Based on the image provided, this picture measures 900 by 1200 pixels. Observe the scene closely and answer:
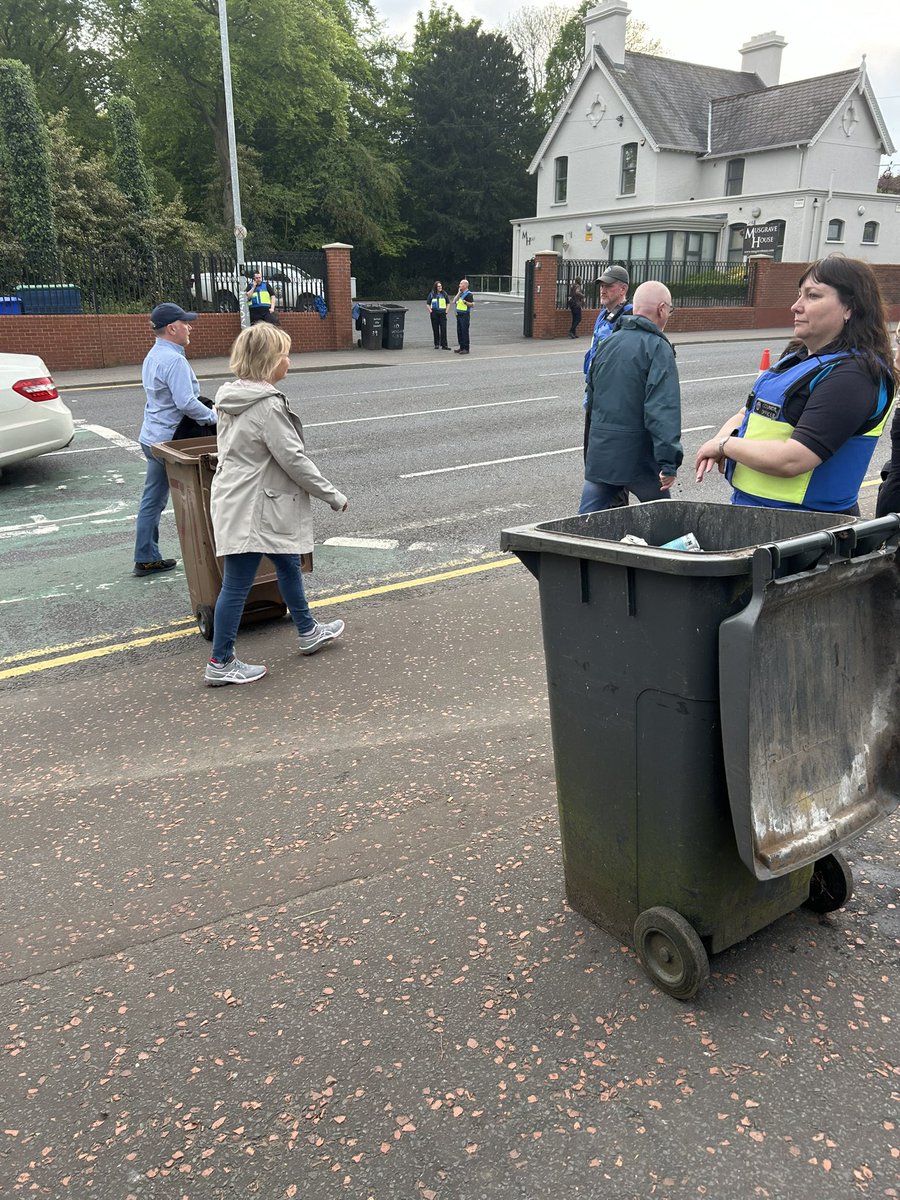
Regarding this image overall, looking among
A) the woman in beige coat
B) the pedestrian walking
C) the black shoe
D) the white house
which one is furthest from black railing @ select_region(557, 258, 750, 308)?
the woman in beige coat

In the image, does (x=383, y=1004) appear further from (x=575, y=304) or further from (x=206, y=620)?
(x=575, y=304)

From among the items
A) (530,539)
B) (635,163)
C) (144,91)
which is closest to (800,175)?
(635,163)

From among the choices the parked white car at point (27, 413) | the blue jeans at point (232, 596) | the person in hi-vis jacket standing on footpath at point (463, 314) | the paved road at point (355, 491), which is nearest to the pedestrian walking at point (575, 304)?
the person in hi-vis jacket standing on footpath at point (463, 314)

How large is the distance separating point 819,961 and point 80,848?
8.36 ft

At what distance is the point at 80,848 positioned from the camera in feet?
11.2

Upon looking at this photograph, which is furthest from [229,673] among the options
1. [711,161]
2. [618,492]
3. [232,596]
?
[711,161]

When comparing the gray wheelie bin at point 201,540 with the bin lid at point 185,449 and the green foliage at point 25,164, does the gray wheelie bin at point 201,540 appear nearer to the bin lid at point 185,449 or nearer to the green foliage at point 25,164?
the bin lid at point 185,449

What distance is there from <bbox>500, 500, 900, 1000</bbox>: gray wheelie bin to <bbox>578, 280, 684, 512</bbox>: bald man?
2.40 meters

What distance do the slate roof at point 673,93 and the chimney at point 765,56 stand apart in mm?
2279

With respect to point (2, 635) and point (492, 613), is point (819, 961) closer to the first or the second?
point (492, 613)

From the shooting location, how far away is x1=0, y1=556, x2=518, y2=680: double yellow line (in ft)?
17.0

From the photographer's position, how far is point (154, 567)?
6.72m

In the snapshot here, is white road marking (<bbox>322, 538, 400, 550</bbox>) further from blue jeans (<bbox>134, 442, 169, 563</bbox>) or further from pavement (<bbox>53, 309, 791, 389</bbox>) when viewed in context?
pavement (<bbox>53, 309, 791, 389</bbox>)

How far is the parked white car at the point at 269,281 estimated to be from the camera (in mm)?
21812
